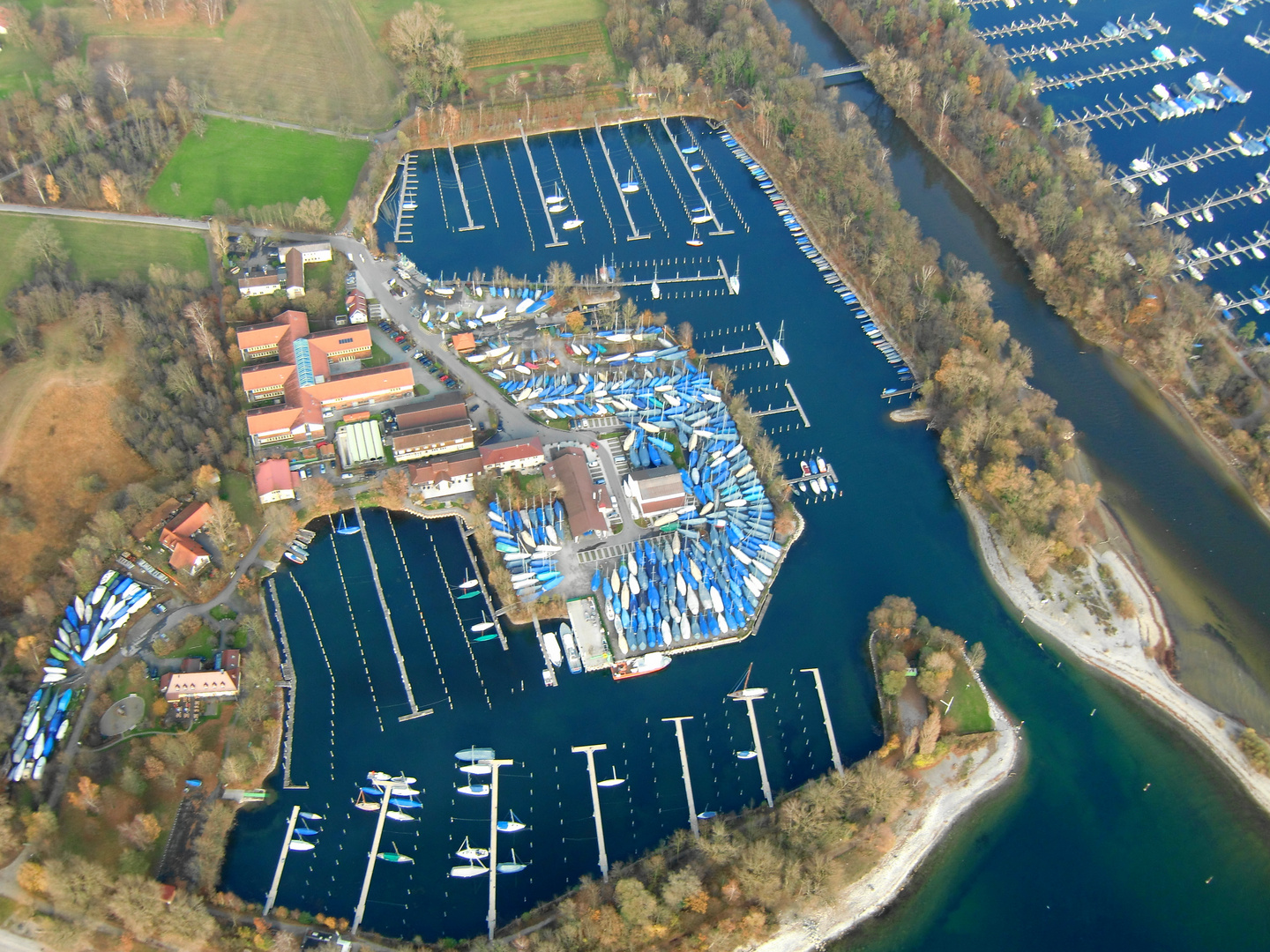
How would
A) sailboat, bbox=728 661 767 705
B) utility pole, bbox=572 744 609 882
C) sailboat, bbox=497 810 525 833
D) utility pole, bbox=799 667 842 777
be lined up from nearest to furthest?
utility pole, bbox=572 744 609 882, sailboat, bbox=497 810 525 833, utility pole, bbox=799 667 842 777, sailboat, bbox=728 661 767 705

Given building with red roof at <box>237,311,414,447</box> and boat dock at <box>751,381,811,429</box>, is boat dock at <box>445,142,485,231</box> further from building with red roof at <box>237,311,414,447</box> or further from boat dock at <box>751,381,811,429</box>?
boat dock at <box>751,381,811,429</box>

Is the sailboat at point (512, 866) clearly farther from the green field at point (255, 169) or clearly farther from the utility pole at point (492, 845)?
the green field at point (255, 169)

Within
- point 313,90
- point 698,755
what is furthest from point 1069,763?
point 313,90

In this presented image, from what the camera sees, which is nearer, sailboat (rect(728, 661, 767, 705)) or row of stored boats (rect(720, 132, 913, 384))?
sailboat (rect(728, 661, 767, 705))

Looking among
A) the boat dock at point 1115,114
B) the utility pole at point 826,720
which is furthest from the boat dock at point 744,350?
the boat dock at point 1115,114

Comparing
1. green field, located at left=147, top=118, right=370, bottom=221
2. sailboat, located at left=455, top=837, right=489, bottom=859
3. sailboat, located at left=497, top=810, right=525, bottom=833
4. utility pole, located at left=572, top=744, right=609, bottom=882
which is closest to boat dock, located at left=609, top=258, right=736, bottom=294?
green field, located at left=147, top=118, right=370, bottom=221

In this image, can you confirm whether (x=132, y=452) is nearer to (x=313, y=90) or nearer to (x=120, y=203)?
(x=120, y=203)

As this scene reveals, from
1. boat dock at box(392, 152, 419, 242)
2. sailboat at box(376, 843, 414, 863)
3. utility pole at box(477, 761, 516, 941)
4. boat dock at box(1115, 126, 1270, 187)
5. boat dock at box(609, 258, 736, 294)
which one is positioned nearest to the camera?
utility pole at box(477, 761, 516, 941)

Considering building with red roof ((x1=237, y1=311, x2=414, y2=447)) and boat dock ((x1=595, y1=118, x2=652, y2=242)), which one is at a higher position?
boat dock ((x1=595, y1=118, x2=652, y2=242))
